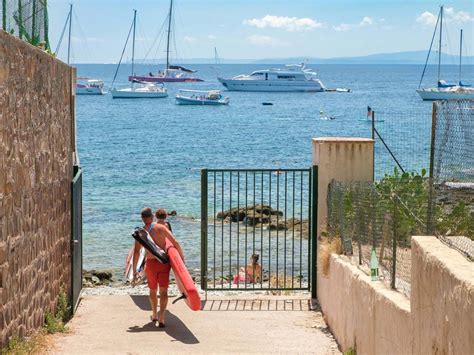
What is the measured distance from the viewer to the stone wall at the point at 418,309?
6074mm

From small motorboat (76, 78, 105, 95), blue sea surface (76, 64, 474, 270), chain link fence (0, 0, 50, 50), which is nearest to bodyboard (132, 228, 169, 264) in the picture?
chain link fence (0, 0, 50, 50)

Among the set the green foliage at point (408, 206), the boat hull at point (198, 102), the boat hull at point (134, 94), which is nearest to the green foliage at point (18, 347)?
the green foliage at point (408, 206)

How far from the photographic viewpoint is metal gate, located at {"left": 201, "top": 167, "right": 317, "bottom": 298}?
14117 millimetres

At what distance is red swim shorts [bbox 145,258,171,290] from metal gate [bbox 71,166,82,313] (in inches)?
55.9

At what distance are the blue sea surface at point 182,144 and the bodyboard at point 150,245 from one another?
39.8ft

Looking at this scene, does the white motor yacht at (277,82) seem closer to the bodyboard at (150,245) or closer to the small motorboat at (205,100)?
the small motorboat at (205,100)

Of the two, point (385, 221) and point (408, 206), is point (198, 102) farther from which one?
point (408, 206)

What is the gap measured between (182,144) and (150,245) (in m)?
57.5

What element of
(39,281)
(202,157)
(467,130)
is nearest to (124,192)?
(202,157)

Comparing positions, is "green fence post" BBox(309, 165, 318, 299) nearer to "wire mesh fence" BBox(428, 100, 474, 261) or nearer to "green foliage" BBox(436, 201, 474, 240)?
"wire mesh fence" BBox(428, 100, 474, 261)

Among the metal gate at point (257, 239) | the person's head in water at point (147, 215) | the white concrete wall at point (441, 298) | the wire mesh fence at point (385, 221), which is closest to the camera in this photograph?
the white concrete wall at point (441, 298)

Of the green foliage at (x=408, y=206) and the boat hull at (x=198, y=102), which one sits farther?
the boat hull at (x=198, y=102)

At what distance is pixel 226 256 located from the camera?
2539 centimetres

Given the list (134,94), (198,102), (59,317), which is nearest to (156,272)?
(59,317)
